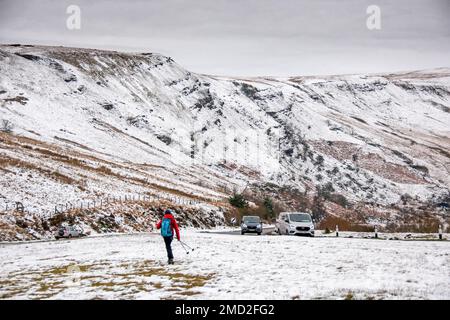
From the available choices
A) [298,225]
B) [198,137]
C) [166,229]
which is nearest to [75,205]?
[298,225]

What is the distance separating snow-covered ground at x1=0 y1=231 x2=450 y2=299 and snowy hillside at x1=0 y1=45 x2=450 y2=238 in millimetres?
45226

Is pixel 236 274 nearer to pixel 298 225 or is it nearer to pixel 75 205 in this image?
pixel 298 225

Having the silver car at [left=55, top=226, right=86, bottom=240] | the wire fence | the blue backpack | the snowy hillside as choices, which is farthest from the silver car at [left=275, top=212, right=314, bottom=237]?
the snowy hillside

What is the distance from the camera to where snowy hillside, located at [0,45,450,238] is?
101688 millimetres

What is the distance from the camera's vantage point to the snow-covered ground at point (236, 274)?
43.9ft

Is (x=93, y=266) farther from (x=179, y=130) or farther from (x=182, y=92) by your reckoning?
(x=182, y=92)

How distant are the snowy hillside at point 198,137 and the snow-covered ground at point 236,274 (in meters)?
45.2

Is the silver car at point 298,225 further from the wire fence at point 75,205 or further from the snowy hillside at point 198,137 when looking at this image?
the snowy hillside at point 198,137

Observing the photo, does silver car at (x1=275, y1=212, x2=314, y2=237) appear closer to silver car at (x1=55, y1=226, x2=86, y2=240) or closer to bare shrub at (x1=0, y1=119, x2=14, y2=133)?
silver car at (x1=55, y1=226, x2=86, y2=240)

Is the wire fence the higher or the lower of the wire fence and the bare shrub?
the lower
